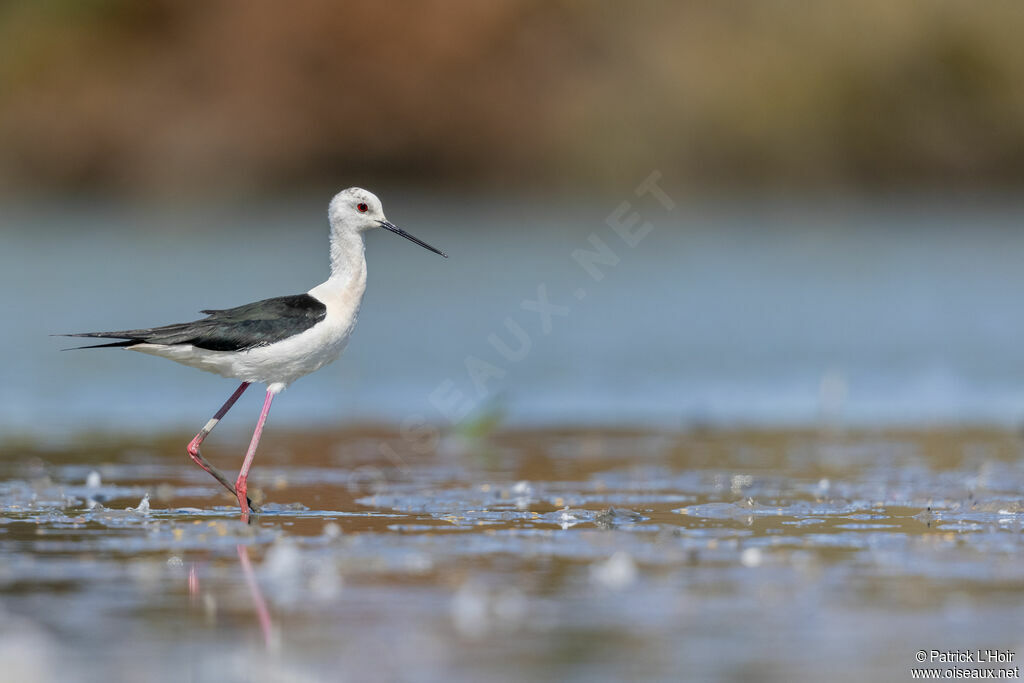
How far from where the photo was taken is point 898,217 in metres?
35.7

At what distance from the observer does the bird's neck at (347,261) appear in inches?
385

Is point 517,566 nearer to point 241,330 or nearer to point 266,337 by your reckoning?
point 266,337

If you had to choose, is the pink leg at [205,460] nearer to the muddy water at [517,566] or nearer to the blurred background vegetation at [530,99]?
the muddy water at [517,566]

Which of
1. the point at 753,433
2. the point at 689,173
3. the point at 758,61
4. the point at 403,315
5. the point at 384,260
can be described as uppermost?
the point at 758,61

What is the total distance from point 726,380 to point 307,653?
10.3 m

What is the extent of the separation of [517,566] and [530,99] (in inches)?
1422

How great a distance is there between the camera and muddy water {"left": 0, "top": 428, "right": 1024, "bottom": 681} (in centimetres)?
557

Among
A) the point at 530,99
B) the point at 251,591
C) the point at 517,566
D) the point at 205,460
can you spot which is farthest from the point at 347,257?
the point at 530,99

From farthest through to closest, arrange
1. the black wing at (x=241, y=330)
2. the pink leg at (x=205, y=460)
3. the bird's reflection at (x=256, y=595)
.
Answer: the pink leg at (x=205, y=460)
the black wing at (x=241, y=330)
the bird's reflection at (x=256, y=595)

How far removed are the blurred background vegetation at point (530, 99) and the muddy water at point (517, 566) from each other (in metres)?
30.9

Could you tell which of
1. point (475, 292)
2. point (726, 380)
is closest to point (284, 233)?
point (475, 292)

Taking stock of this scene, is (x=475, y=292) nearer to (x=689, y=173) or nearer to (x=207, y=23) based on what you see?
(x=689, y=173)

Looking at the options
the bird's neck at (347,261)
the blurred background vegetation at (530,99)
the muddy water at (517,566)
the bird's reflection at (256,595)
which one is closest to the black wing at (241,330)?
the bird's neck at (347,261)

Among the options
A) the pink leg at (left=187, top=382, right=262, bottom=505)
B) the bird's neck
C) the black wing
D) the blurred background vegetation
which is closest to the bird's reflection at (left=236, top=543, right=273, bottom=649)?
the pink leg at (left=187, top=382, right=262, bottom=505)
